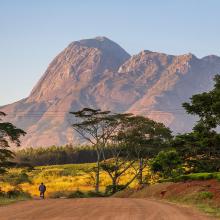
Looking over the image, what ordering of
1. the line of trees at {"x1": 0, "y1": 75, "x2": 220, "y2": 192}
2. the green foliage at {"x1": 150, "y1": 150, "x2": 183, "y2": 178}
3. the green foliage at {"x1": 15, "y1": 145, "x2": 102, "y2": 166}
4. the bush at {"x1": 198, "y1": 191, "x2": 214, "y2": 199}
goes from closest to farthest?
1. the bush at {"x1": 198, "y1": 191, "x2": 214, "y2": 199}
2. the line of trees at {"x1": 0, "y1": 75, "x2": 220, "y2": 192}
3. the green foliage at {"x1": 150, "y1": 150, "x2": 183, "y2": 178}
4. the green foliage at {"x1": 15, "y1": 145, "x2": 102, "y2": 166}

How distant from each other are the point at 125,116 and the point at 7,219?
48.5m

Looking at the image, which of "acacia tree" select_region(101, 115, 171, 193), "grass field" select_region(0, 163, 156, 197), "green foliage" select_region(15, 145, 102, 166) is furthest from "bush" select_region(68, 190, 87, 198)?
"green foliage" select_region(15, 145, 102, 166)

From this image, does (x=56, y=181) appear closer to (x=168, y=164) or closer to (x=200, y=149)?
(x=168, y=164)

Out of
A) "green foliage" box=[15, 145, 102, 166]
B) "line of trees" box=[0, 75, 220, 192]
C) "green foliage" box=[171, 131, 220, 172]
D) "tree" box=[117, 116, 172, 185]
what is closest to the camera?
"green foliage" box=[171, 131, 220, 172]

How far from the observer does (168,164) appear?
5122 centimetres

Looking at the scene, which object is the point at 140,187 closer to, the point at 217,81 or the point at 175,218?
the point at 217,81

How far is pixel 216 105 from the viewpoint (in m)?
44.1

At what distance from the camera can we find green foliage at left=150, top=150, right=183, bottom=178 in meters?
49.5

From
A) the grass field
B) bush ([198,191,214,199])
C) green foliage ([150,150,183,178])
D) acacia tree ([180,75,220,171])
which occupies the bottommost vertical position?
the grass field

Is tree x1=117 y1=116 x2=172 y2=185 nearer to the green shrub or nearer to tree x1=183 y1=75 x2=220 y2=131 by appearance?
tree x1=183 y1=75 x2=220 y2=131

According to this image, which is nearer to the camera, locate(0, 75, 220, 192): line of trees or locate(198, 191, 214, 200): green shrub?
locate(198, 191, 214, 200): green shrub

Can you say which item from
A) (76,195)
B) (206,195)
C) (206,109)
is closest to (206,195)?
(206,195)

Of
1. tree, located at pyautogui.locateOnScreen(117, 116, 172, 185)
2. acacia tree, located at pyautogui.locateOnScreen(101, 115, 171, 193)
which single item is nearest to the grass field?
acacia tree, located at pyautogui.locateOnScreen(101, 115, 171, 193)

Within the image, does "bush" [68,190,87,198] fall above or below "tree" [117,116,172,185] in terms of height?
below
